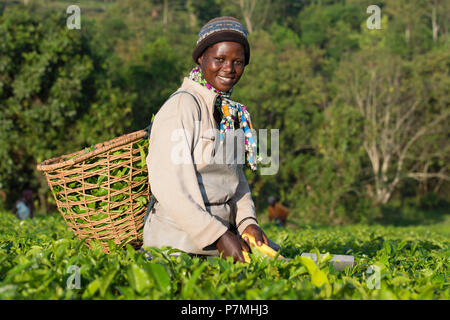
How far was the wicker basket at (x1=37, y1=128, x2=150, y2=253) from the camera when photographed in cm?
265

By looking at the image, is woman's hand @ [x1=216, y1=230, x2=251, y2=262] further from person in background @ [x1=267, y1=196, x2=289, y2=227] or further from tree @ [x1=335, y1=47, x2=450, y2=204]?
tree @ [x1=335, y1=47, x2=450, y2=204]

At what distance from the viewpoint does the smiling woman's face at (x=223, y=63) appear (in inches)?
109

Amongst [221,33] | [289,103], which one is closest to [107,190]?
[221,33]

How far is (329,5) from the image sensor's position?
48469mm

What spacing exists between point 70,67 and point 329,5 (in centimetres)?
3652

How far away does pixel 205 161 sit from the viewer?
2541 millimetres

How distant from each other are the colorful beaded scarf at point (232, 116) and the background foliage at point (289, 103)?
509 inches

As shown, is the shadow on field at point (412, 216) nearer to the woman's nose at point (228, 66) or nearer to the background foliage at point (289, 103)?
the background foliage at point (289, 103)

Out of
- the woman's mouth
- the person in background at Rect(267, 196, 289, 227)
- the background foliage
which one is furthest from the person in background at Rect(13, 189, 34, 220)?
the woman's mouth

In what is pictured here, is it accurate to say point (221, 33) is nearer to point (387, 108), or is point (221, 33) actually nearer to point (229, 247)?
point (229, 247)

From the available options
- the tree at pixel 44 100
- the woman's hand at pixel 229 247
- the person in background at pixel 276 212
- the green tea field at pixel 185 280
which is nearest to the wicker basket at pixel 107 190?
the green tea field at pixel 185 280

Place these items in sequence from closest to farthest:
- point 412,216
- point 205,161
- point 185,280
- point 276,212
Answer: point 185,280, point 205,161, point 276,212, point 412,216

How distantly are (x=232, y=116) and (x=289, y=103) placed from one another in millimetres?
23758

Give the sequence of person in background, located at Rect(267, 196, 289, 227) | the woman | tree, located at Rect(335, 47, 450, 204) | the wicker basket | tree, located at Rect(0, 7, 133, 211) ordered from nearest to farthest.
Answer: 1. the woman
2. the wicker basket
3. person in background, located at Rect(267, 196, 289, 227)
4. tree, located at Rect(0, 7, 133, 211)
5. tree, located at Rect(335, 47, 450, 204)
